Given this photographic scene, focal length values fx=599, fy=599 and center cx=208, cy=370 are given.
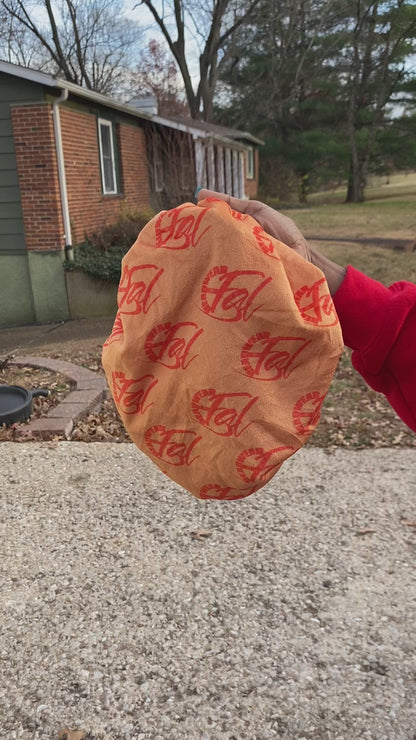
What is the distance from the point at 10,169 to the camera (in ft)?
34.0

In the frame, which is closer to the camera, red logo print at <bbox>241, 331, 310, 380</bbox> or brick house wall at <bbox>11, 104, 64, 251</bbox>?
red logo print at <bbox>241, 331, 310, 380</bbox>

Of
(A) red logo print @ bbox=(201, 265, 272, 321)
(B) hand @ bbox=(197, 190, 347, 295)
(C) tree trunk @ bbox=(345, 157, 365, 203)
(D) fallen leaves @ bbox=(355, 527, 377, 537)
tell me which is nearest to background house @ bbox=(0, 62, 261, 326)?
(D) fallen leaves @ bbox=(355, 527, 377, 537)

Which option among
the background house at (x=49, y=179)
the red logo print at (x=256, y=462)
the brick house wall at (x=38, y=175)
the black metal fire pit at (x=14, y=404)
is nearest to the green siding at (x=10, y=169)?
the background house at (x=49, y=179)

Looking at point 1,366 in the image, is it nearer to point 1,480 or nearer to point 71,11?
point 1,480

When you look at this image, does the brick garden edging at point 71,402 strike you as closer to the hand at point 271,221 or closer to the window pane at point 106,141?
the hand at point 271,221

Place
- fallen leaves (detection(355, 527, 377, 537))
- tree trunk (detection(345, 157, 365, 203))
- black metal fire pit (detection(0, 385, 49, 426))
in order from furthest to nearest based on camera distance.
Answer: tree trunk (detection(345, 157, 365, 203))
black metal fire pit (detection(0, 385, 49, 426))
fallen leaves (detection(355, 527, 377, 537))

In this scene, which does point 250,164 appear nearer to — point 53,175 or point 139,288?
point 53,175

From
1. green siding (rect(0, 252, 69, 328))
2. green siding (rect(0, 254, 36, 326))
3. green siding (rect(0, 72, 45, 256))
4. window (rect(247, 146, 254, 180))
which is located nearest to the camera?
green siding (rect(0, 72, 45, 256))

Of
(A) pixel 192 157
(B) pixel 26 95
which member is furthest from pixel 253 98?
(B) pixel 26 95

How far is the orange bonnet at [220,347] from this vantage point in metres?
1.11

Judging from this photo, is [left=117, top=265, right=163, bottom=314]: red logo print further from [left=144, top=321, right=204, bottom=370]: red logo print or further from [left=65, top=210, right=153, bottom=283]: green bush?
[left=65, top=210, right=153, bottom=283]: green bush

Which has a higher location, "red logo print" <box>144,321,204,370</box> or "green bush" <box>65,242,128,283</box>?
"red logo print" <box>144,321,204,370</box>

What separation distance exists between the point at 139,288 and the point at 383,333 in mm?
524

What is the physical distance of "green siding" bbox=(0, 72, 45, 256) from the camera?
9.83m
